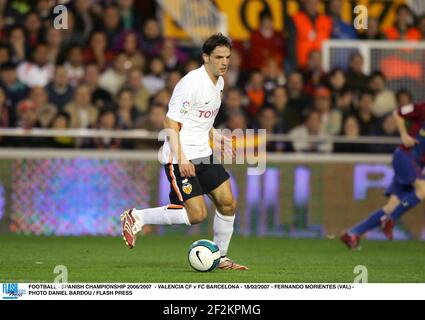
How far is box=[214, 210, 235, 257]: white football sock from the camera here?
11.2m

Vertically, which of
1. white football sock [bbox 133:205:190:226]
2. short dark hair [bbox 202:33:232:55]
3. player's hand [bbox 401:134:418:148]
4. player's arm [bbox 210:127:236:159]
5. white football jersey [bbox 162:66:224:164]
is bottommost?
white football sock [bbox 133:205:190:226]

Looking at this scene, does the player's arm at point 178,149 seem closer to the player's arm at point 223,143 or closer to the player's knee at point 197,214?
the player's knee at point 197,214

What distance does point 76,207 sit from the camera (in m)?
16.0

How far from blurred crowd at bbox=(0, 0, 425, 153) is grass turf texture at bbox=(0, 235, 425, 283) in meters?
1.70

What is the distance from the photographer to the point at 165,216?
11141mm

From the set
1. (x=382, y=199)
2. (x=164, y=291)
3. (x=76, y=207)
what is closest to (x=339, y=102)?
(x=382, y=199)

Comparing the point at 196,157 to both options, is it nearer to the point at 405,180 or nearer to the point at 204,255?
the point at 204,255

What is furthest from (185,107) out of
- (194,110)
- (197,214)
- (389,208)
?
(389,208)

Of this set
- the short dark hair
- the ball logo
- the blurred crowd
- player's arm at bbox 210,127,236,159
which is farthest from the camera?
the blurred crowd

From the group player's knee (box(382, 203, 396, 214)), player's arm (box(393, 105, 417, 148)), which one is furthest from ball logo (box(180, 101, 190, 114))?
player's knee (box(382, 203, 396, 214))

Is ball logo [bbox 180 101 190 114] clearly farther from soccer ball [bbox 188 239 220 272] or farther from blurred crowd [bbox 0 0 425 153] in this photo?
blurred crowd [bbox 0 0 425 153]

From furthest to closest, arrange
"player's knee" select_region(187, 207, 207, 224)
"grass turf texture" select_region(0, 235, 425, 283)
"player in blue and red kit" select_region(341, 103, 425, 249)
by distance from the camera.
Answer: "player in blue and red kit" select_region(341, 103, 425, 249)
"player's knee" select_region(187, 207, 207, 224)
"grass turf texture" select_region(0, 235, 425, 283)

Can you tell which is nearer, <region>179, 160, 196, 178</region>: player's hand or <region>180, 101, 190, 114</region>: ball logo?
<region>179, 160, 196, 178</region>: player's hand

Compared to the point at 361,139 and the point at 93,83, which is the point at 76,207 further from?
the point at 361,139
